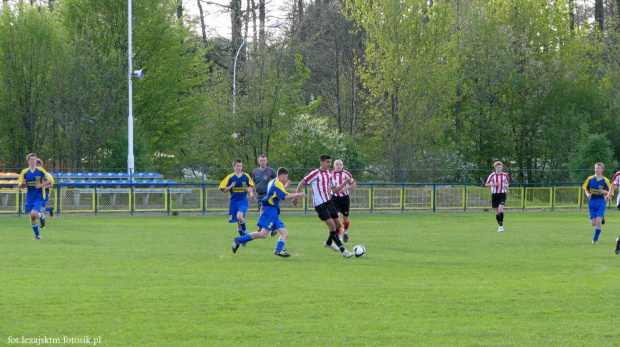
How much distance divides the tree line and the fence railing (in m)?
2.51

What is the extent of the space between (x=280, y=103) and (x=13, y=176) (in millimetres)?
12868

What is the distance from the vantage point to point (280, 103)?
1505 inches

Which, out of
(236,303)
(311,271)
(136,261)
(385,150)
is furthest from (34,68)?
(236,303)

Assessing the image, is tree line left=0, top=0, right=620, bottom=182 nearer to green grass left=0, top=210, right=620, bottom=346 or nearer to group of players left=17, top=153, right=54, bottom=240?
group of players left=17, top=153, right=54, bottom=240

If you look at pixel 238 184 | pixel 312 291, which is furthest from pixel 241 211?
pixel 312 291

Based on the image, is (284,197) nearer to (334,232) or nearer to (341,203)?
(334,232)

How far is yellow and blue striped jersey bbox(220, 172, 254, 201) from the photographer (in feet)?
57.6

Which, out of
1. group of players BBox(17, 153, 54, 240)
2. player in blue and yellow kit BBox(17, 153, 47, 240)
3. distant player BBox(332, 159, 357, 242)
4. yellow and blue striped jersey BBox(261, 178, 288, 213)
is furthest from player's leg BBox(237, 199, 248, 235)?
player in blue and yellow kit BBox(17, 153, 47, 240)

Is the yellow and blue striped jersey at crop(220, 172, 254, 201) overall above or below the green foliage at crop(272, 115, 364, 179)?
below

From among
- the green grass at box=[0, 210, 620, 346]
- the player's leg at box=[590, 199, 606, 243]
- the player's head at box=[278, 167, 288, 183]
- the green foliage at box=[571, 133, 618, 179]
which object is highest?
the green foliage at box=[571, 133, 618, 179]

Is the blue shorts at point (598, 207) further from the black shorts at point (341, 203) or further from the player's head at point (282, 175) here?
the player's head at point (282, 175)

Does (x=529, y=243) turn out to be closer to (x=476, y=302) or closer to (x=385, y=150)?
(x=476, y=302)

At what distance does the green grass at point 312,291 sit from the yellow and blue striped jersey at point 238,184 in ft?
3.70

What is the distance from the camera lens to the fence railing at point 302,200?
29.1m
